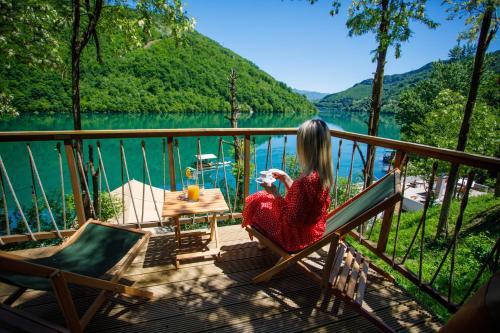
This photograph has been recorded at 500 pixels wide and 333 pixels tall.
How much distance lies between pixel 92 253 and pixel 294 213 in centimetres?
157

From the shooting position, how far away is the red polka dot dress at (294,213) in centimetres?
201

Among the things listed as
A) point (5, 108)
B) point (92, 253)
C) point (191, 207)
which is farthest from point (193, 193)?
point (5, 108)

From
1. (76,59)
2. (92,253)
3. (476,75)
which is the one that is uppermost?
(76,59)

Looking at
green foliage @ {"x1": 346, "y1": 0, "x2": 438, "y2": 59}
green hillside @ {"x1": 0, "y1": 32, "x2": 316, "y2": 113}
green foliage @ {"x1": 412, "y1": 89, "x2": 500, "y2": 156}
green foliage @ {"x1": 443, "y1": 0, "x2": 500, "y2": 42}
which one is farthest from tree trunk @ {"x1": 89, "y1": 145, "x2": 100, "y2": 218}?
green hillside @ {"x1": 0, "y1": 32, "x2": 316, "y2": 113}

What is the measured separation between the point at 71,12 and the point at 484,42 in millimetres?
9346

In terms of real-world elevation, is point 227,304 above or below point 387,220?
below

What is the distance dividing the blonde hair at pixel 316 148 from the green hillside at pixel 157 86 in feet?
118

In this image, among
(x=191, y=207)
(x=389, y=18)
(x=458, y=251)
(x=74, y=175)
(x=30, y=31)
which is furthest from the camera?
(x=30, y=31)

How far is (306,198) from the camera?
2.02m

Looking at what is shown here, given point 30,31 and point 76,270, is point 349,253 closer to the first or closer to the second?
point 76,270

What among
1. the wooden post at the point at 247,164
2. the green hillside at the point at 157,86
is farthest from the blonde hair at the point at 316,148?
the green hillside at the point at 157,86

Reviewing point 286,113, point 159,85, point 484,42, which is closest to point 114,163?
point 159,85

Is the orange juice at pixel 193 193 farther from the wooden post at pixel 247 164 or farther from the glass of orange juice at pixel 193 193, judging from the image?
the wooden post at pixel 247 164

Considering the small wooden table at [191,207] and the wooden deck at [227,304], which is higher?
the small wooden table at [191,207]
